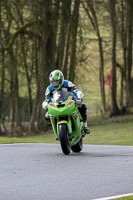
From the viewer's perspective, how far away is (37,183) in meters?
7.82

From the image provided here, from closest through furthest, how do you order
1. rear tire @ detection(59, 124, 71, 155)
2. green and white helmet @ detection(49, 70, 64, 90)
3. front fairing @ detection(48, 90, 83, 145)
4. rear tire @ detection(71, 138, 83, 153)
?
rear tire @ detection(59, 124, 71, 155), front fairing @ detection(48, 90, 83, 145), green and white helmet @ detection(49, 70, 64, 90), rear tire @ detection(71, 138, 83, 153)

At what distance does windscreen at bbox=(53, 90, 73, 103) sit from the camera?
1155cm

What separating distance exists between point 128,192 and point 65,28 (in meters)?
25.5

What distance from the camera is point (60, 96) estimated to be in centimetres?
1160

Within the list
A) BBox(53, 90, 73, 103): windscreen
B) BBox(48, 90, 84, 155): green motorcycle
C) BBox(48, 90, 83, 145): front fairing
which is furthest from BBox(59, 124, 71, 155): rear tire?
BBox(53, 90, 73, 103): windscreen

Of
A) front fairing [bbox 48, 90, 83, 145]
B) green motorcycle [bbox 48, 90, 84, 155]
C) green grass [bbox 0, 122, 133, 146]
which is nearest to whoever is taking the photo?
green motorcycle [bbox 48, 90, 84, 155]

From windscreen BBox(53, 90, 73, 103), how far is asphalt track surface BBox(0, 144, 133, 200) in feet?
3.70

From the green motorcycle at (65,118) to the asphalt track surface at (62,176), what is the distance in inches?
14.6

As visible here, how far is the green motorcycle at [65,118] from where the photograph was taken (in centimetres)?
1121

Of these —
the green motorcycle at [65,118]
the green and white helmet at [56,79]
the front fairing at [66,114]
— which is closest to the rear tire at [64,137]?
the green motorcycle at [65,118]

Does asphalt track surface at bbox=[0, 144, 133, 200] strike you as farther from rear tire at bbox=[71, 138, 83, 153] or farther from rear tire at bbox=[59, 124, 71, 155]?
rear tire at bbox=[71, 138, 83, 153]

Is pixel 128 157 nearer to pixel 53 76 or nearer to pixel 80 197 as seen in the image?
pixel 53 76

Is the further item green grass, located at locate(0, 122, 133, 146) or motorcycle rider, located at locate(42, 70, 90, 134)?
green grass, located at locate(0, 122, 133, 146)

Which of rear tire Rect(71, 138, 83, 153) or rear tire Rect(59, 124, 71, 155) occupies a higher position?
rear tire Rect(59, 124, 71, 155)
